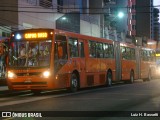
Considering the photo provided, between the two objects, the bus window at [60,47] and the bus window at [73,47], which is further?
the bus window at [73,47]

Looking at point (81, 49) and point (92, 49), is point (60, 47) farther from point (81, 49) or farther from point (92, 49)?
point (92, 49)

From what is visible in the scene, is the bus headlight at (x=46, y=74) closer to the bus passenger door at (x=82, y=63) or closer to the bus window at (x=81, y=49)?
the bus passenger door at (x=82, y=63)

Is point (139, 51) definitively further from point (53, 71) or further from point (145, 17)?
point (145, 17)

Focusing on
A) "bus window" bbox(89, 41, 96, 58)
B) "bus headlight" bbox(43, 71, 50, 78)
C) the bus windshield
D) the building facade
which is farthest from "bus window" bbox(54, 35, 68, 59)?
the building facade

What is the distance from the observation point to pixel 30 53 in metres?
21.3

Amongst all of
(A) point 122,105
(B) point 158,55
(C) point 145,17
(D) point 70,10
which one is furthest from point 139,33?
(A) point 122,105

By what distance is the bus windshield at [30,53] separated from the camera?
2108 cm

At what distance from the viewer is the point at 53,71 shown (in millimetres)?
21000

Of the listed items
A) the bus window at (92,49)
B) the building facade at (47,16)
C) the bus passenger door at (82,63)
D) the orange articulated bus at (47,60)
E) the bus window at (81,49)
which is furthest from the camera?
the building facade at (47,16)

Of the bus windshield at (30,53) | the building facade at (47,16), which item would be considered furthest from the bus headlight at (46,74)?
the building facade at (47,16)

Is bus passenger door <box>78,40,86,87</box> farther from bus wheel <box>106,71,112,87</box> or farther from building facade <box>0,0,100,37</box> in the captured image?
building facade <box>0,0,100,37</box>

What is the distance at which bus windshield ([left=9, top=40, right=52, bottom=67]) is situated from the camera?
21078mm

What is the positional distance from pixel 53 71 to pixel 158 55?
1603 inches

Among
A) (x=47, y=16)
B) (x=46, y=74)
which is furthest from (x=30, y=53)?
(x=47, y=16)
